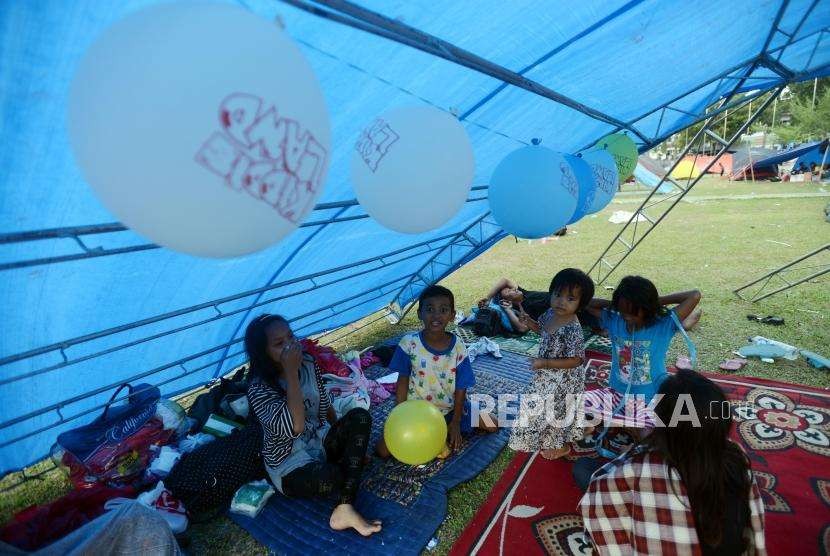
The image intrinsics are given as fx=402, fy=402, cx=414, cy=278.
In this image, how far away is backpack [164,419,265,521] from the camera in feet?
9.63

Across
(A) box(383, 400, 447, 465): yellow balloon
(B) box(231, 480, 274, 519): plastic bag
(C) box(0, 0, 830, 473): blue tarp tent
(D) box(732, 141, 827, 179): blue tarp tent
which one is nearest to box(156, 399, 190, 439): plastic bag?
(C) box(0, 0, 830, 473): blue tarp tent

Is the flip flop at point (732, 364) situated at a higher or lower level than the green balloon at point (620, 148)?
lower

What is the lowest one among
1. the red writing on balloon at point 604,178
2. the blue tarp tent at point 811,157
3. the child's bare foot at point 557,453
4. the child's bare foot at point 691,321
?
the child's bare foot at point 557,453

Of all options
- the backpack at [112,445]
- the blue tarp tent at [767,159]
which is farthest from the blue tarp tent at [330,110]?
the blue tarp tent at [767,159]

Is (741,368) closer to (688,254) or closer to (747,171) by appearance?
(688,254)

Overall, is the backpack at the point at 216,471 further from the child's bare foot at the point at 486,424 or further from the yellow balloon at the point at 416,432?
the child's bare foot at the point at 486,424

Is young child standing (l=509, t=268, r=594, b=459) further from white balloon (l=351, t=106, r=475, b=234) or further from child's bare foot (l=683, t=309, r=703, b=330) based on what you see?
child's bare foot (l=683, t=309, r=703, b=330)

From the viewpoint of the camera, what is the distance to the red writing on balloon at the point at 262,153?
3.13 feet

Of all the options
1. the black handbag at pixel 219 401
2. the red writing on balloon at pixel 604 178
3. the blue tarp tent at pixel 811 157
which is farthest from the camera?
the blue tarp tent at pixel 811 157

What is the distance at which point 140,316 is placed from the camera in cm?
284

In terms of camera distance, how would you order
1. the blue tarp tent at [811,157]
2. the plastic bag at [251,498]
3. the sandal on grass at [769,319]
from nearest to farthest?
the plastic bag at [251,498], the sandal on grass at [769,319], the blue tarp tent at [811,157]

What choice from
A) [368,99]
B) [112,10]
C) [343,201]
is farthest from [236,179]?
[343,201]

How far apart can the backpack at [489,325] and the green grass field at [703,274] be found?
115 cm

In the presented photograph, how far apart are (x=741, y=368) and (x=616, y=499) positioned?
362cm
